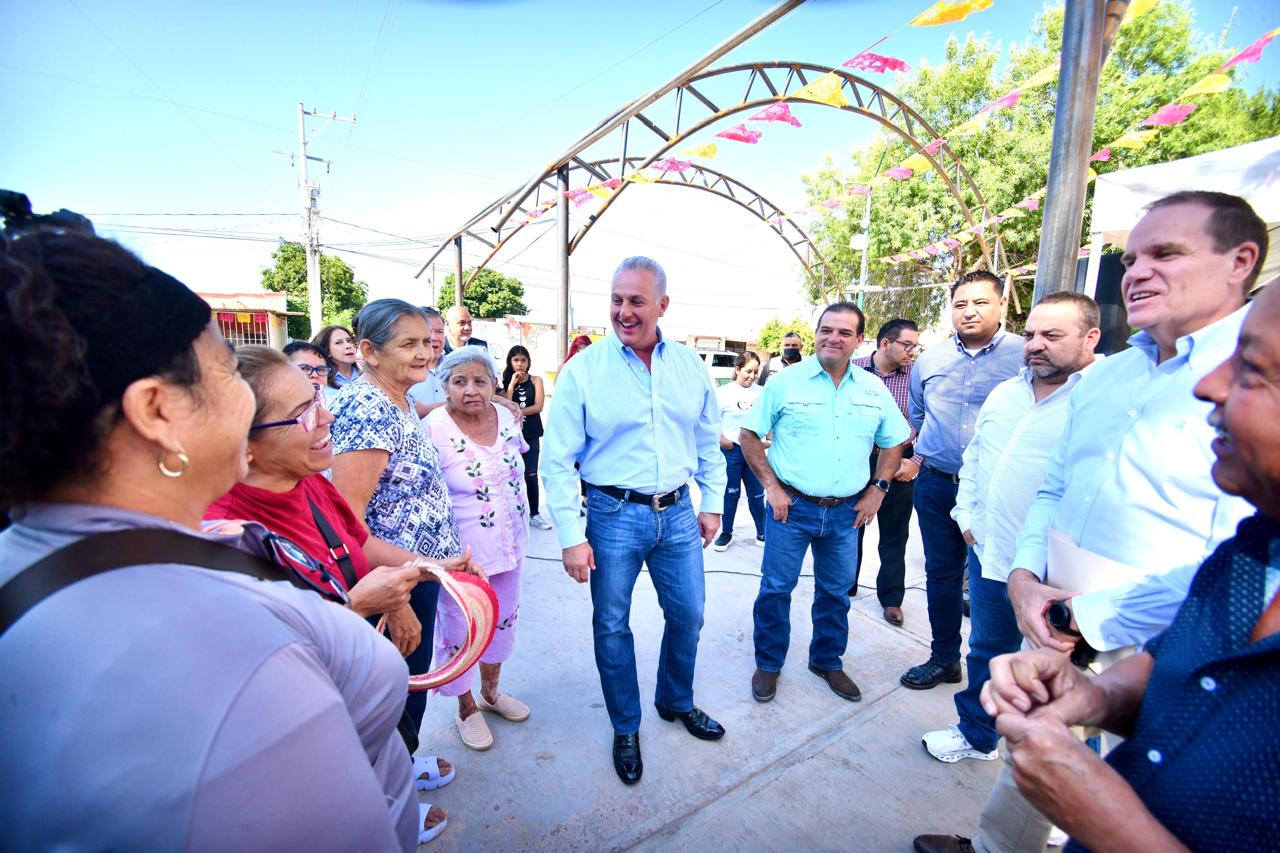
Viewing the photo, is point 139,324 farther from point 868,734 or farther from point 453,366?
point 868,734

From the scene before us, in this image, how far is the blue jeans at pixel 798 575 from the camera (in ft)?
8.87

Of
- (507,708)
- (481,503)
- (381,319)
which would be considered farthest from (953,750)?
(381,319)

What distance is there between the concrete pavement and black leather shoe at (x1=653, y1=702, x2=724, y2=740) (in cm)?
4

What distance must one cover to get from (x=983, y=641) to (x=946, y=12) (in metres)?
4.81

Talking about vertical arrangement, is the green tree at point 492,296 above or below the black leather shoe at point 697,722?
above

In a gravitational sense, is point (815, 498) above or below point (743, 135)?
below

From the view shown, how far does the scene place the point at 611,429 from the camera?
225cm

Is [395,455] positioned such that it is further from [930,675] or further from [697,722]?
[930,675]

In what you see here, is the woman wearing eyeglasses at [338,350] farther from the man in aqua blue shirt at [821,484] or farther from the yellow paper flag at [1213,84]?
the yellow paper flag at [1213,84]

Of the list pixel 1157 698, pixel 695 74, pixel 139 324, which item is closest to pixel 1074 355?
pixel 1157 698

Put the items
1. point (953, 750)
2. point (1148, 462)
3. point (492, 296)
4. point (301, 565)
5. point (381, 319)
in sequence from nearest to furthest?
point (301, 565), point (1148, 462), point (381, 319), point (953, 750), point (492, 296)

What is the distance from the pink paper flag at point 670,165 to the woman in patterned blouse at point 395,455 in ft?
23.2

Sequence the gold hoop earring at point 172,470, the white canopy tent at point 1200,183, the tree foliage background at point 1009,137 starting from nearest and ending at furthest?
the gold hoop earring at point 172,470
the white canopy tent at point 1200,183
the tree foliage background at point 1009,137

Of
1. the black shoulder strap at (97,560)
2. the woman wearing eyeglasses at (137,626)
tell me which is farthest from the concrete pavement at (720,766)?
the black shoulder strap at (97,560)
